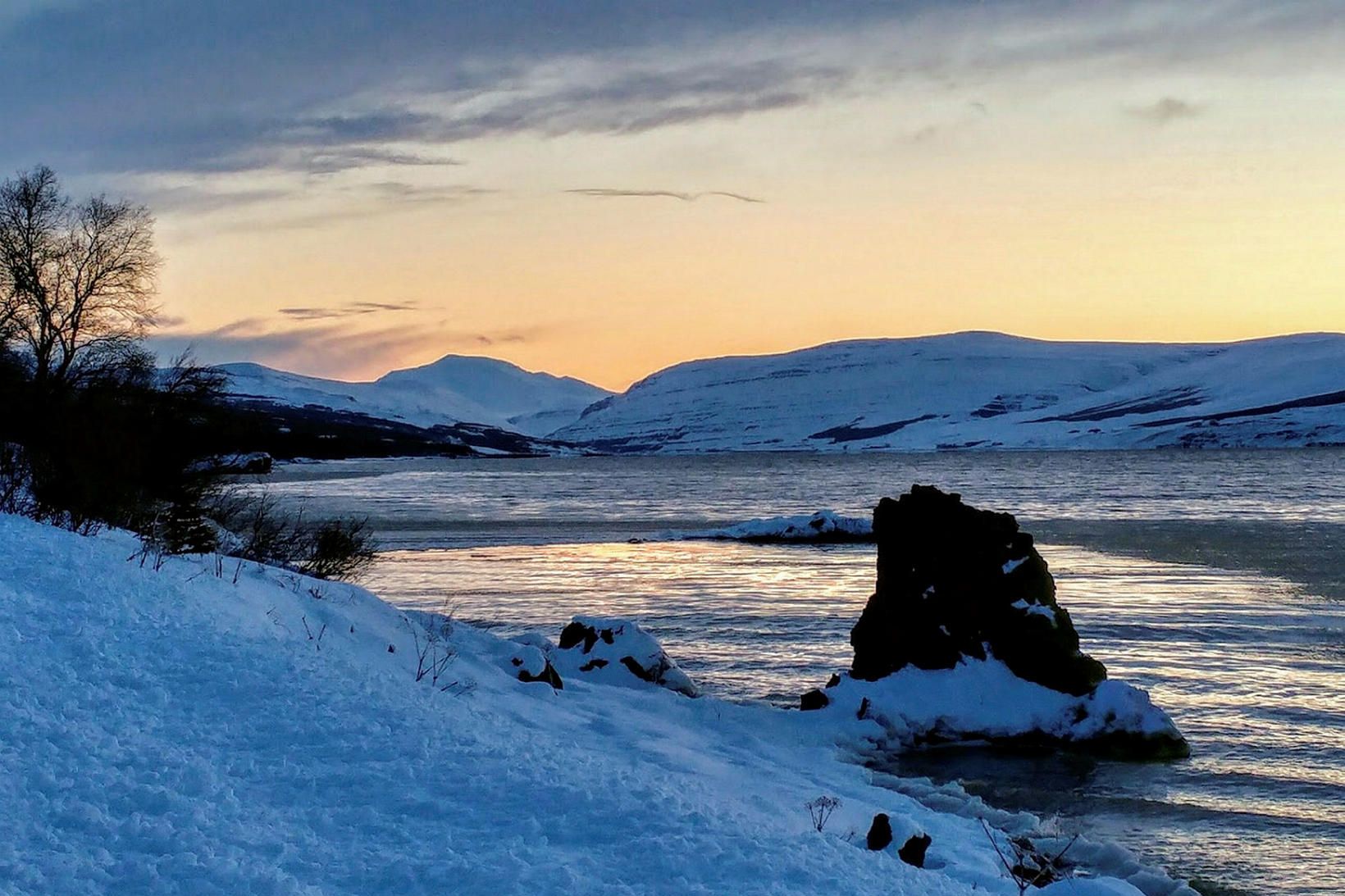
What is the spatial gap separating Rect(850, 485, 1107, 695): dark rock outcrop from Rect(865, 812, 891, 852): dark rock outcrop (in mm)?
7833

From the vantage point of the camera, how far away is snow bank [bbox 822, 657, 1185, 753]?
14492 millimetres

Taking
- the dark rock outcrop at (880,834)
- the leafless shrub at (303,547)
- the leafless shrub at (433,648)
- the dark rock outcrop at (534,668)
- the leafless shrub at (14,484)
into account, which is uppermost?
the leafless shrub at (14,484)

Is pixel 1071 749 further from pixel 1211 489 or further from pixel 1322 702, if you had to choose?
pixel 1211 489

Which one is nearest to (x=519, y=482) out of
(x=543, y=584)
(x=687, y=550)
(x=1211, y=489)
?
(x=1211, y=489)

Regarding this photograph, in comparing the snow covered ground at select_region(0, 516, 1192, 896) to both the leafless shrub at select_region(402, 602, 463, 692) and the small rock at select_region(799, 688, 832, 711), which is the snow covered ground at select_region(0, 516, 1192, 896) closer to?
the leafless shrub at select_region(402, 602, 463, 692)

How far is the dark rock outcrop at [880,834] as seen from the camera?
28.1ft

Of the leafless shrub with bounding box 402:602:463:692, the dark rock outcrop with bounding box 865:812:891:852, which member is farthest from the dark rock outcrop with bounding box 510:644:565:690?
the dark rock outcrop with bounding box 865:812:891:852

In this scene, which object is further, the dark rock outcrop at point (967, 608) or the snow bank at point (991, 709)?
the dark rock outcrop at point (967, 608)

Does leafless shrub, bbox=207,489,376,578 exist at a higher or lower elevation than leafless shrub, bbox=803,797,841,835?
higher

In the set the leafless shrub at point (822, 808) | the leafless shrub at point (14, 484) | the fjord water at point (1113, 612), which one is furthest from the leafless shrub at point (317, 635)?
the fjord water at point (1113, 612)

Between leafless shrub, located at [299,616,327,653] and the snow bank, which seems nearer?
leafless shrub, located at [299,616,327,653]

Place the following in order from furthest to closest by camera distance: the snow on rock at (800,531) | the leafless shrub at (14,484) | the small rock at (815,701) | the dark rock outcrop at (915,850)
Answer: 1. the snow on rock at (800,531)
2. the small rock at (815,701)
3. the leafless shrub at (14,484)
4. the dark rock outcrop at (915,850)

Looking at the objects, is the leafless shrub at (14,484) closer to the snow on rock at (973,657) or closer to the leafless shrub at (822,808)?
the leafless shrub at (822,808)

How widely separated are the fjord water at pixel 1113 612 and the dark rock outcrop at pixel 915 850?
10.6 ft
